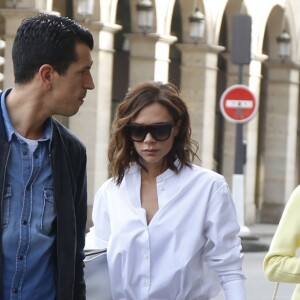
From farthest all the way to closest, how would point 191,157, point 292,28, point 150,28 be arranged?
1. point 292,28
2. point 150,28
3. point 191,157

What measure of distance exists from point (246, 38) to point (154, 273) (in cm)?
1724

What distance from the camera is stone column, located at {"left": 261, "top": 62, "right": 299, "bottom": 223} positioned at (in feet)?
109

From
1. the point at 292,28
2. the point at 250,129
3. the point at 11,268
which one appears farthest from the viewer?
the point at 292,28

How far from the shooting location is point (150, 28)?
2548 centimetres

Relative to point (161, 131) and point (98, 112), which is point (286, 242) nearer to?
point (161, 131)

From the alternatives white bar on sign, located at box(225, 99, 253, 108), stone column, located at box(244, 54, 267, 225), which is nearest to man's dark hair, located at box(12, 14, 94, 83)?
white bar on sign, located at box(225, 99, 253, 108)

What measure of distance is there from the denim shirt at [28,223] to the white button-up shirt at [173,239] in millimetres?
1056

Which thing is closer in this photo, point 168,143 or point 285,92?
point 168,143

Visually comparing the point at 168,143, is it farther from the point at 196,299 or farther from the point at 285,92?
the point at 285,92

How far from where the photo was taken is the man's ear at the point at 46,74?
4.26m

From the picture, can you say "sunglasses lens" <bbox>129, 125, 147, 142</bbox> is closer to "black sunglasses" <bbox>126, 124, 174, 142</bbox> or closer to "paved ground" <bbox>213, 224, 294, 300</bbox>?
"black sunglasses" <bbox>126, 124, 174, 142</bbox>

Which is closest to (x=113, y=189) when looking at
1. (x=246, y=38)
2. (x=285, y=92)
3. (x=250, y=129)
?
(x=246, y=38)

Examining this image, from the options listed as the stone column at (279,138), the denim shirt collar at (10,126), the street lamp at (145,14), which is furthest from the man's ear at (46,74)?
the stone column at (279,138)

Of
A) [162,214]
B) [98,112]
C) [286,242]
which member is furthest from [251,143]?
[162,214]
